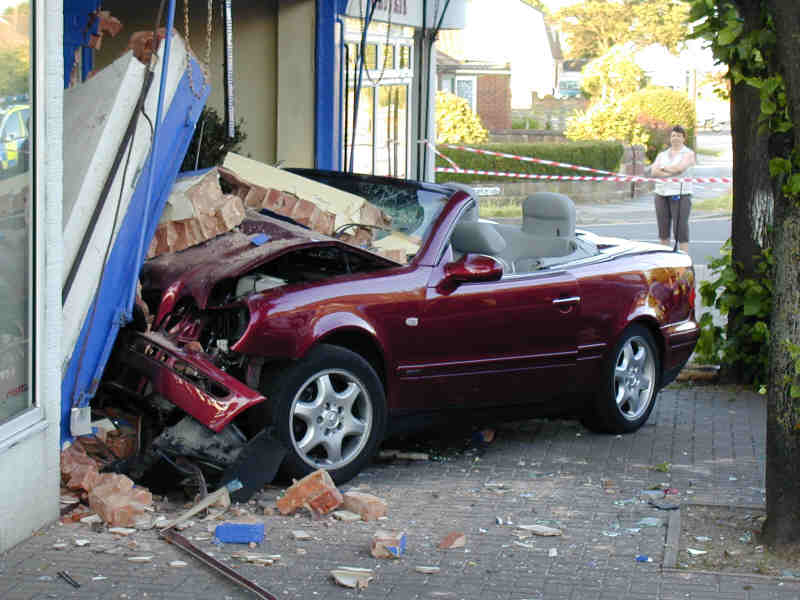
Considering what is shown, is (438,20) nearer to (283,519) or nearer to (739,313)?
(739,313)

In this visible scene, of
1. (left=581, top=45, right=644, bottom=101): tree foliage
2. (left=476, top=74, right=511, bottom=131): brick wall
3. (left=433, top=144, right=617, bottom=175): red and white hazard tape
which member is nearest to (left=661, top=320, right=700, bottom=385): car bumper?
(left=433, top=144, right=617, bottom=175): red and white hazard tape

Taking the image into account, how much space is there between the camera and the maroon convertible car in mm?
6633

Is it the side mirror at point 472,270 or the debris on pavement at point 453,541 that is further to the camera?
the side mirror at point 472,270

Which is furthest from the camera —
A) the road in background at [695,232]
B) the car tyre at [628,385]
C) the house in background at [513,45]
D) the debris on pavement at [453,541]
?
the house in background at [513,45]

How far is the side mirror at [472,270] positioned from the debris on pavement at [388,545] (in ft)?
6.17

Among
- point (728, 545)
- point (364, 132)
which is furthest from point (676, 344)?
point (364, 132)

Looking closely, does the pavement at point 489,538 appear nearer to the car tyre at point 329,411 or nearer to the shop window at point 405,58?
the car tyre at point 329,411

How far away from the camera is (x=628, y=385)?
8609 millimetres

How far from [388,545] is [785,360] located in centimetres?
193

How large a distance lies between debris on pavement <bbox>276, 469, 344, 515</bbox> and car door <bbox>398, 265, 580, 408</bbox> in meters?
1.02

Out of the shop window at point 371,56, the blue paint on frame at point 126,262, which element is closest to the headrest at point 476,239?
the blue paint on frame at point 126,262

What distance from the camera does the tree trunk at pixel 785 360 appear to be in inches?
224

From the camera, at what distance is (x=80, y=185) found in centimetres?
677

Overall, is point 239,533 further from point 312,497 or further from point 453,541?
point 453,541
